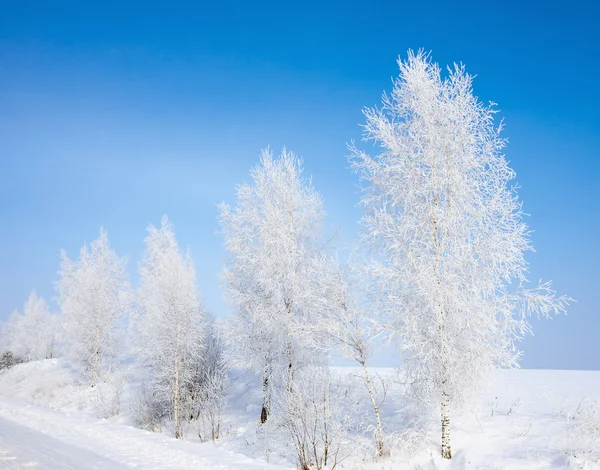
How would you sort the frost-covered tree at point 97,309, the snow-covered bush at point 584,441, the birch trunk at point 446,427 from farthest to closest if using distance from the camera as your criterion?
the frost-covered tree at point 97,309 < the birch trunk at point 446,427 < the snow-covered bush at point 584,441

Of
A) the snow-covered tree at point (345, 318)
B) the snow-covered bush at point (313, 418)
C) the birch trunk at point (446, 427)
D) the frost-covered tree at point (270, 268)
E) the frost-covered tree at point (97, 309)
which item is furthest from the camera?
the frost-covered tree at point (97, 309)

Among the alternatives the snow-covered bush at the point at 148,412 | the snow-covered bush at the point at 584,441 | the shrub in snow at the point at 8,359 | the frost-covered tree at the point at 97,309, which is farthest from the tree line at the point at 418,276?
the shrub in snow at the point at 8,359

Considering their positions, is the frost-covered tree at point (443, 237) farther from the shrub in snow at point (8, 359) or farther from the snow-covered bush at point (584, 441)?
the shrub in snow at point (8, 359)

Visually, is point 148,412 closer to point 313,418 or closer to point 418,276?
point 313,418

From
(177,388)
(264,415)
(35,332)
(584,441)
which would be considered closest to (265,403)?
(264,415)

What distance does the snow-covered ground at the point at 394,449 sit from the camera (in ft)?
29.3

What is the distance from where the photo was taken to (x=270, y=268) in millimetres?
14453

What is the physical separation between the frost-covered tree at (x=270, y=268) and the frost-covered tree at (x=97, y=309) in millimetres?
18906

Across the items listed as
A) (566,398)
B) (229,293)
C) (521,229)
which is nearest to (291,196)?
(229,293)

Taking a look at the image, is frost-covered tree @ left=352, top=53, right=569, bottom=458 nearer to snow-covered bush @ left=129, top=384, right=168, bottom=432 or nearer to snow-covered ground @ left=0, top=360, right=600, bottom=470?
snow-covered ground @ left=0, top=360, right=600, bottom=470

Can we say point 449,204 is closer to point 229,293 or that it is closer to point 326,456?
point 326,456

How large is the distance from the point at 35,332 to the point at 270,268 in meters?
53.1

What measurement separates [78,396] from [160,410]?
11.0m

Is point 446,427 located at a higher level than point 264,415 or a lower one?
higher
